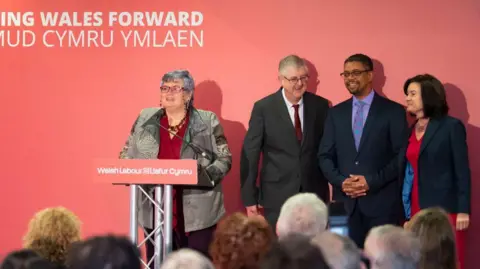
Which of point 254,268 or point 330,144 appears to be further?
point 330,144

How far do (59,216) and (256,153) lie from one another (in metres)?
2.36

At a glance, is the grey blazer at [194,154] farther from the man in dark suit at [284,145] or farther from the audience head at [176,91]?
the man in dark suit at [284,145]

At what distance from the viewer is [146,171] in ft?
16.5

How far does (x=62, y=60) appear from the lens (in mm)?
7164

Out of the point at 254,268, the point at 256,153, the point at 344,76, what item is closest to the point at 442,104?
the point at 344,76

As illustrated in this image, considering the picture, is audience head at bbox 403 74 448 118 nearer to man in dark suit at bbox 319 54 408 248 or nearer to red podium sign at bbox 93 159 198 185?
man in dark suit at bbox 319 54 408 248

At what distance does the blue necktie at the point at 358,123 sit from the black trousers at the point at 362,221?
52 cm

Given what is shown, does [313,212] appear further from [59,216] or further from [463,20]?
[463,20]

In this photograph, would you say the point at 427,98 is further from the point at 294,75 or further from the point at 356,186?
the point at 294,75

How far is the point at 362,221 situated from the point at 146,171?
1.88 m

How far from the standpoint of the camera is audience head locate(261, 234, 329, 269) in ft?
7.90

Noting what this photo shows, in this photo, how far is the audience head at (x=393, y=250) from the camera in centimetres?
330

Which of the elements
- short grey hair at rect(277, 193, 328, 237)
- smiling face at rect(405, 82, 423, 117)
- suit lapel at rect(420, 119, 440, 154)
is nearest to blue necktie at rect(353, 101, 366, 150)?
smiling face at rect(405, 82, 423, 117)

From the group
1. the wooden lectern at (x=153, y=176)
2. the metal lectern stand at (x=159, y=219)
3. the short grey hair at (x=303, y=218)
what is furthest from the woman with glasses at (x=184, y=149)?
the short grey hair at (x=303, y=218)
